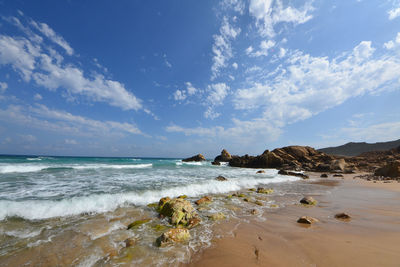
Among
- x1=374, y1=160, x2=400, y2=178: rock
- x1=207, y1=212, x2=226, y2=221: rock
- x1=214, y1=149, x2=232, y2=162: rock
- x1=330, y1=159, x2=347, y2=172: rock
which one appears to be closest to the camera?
x1=207, y1=212, x2=226, y2=221: rock

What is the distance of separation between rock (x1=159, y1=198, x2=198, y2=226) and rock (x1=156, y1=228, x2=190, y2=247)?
86cm

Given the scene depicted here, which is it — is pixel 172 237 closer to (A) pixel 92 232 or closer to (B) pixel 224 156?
(A) pixel 92 232

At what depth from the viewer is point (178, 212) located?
4.32 meters

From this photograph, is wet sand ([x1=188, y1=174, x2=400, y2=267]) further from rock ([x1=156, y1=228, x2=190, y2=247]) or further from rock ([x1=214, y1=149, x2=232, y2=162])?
rock ([x1=214, y1=149, x2=232, y2=162])

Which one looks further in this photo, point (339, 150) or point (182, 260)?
point (339, 150)

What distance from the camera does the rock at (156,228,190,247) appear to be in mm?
3025

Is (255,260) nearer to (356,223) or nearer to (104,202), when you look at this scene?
(356,223)

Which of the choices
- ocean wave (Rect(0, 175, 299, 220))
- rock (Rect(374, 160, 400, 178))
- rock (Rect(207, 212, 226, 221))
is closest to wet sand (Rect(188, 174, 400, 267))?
rock (Rect(207, 212, 226, 221))

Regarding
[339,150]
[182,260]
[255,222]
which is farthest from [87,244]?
[339,150]

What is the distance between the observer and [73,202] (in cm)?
521

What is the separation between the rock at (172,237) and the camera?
303 cm

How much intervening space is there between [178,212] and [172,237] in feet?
3.91

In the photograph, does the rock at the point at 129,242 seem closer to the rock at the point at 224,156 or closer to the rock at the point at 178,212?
the rock at the point at 178,212

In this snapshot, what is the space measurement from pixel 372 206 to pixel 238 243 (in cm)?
598
